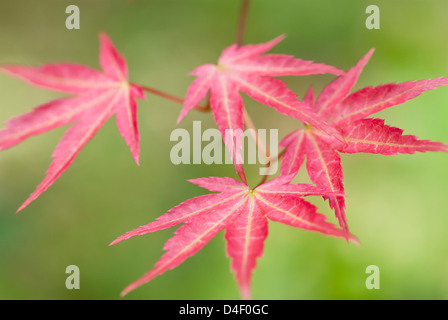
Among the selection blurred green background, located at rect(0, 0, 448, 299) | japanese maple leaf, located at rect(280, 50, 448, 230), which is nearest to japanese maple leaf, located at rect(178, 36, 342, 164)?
japanese maple leaf, located at rect(280, 50, 448, 230)

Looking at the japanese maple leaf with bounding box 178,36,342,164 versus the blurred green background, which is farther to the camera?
the blurred green background

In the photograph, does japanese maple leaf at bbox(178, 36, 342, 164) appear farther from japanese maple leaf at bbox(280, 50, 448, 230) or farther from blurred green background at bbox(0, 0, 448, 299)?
blurred green background at bbox(0, 0, 448, 299)

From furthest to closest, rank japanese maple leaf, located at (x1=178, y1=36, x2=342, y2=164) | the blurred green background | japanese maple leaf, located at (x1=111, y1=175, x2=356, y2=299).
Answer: the blurred green background, japanese maple leaf, located at (x1=178, y1=36, x2=342, y2=164), japanese maple leaf, located at (x1=111, y1=175, x2=356, y2=299)

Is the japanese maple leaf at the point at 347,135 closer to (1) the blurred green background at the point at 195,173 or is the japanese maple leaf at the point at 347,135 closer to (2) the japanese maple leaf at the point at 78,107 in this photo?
(2) the japanese maple leaf at the point at 78,107

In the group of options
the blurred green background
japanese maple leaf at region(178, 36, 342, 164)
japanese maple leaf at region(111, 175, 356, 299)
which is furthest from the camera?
the blurred green background

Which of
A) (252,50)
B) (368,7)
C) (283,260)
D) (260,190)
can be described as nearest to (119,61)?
(252,50)

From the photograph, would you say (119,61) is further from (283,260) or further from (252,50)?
(283,260)

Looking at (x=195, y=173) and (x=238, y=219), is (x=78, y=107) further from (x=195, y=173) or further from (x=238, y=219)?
(x=195, y=173)
